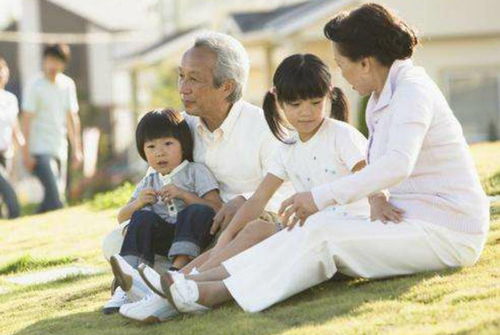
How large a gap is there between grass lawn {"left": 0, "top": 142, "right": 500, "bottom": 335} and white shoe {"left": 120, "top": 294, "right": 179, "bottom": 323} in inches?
1.8

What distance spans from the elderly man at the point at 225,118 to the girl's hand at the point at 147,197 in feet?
1.23

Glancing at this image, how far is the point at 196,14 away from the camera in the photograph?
31.3 meters

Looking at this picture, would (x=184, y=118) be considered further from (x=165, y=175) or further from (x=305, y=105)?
(x=305, y=105)

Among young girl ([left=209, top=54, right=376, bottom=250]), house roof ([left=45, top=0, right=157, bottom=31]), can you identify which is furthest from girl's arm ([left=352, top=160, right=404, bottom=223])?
house roof ([left=45, top=0, right=157, bottom=31])

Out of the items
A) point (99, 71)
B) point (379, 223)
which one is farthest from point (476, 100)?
point (99, 71)

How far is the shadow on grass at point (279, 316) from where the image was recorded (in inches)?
173

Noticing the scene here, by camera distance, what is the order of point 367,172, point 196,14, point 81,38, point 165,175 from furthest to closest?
point 81,38, point 196,14, point 165,175, point 367,172

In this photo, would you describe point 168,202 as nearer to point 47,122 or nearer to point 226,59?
point 226,59

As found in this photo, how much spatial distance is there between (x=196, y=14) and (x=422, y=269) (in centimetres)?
2692

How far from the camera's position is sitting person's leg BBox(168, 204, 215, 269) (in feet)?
17.6

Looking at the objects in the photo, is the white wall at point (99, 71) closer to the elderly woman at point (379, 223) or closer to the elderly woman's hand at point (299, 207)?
the elderly woman at point (379, 223)

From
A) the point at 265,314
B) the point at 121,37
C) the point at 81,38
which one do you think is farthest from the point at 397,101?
the point at 81,38

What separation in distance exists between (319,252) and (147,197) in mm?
1333

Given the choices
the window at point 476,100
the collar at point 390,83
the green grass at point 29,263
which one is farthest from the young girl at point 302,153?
the window at point 476,100
